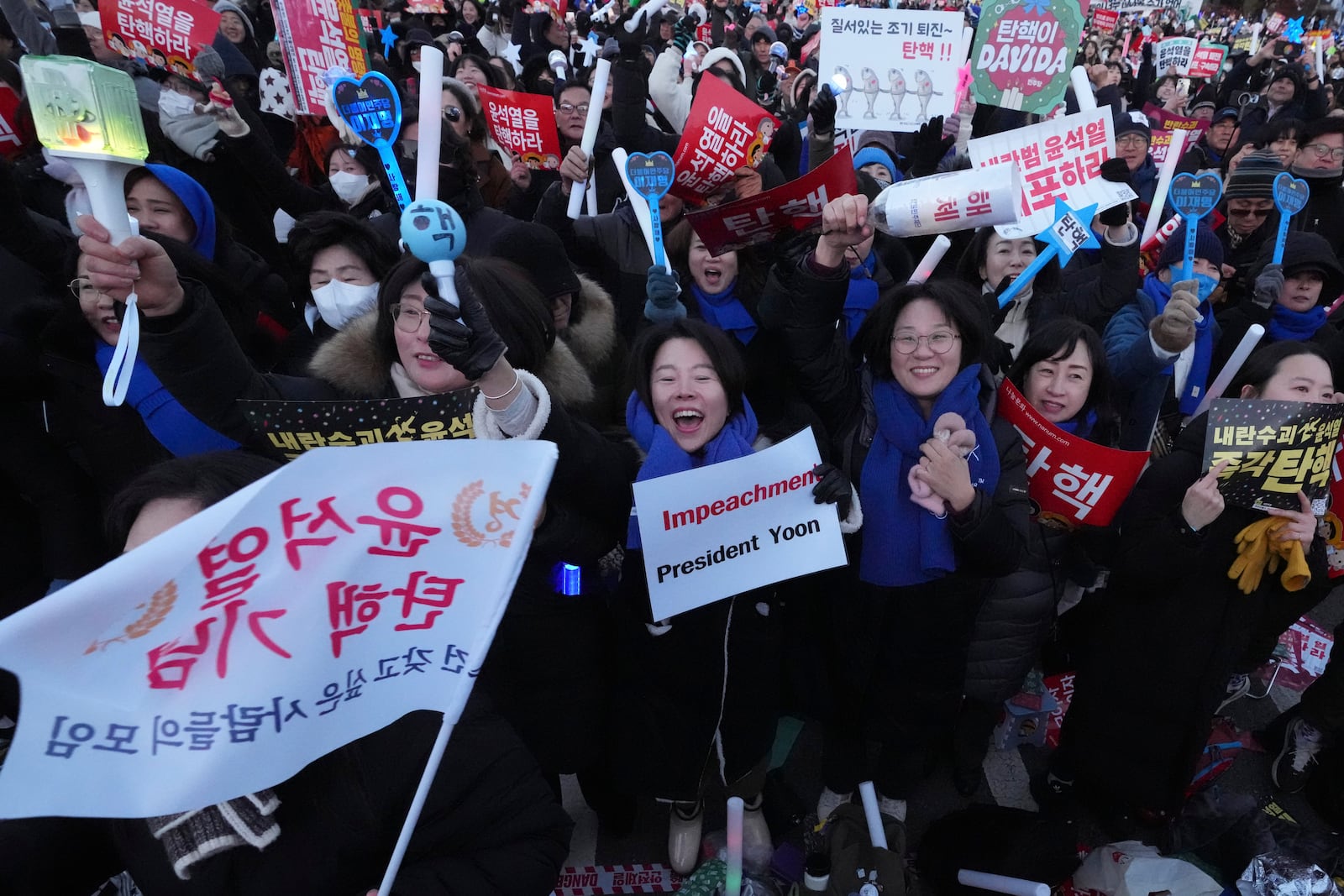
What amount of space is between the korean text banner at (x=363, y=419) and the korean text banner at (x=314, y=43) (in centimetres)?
307

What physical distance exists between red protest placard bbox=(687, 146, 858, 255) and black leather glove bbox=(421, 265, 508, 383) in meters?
1.02

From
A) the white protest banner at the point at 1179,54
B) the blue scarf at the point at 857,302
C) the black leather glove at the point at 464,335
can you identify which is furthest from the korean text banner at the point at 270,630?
the white protest banner at the point at 1179,54

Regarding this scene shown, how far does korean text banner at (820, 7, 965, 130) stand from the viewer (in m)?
4.56

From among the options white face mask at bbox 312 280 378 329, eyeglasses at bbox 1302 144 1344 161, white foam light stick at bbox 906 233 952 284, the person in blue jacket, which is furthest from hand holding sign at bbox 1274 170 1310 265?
white face mask at bbox 312 280 378 329

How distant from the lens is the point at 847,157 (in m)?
2.11

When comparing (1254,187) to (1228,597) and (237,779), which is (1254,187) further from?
(237,779)

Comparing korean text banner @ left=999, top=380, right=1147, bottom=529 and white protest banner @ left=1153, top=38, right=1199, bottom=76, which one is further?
white protest banner @ left=1153, top=38, right=1199, bottom=76

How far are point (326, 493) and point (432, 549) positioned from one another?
0.63 ft

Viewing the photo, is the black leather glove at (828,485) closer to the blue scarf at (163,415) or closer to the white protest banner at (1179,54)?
the blue scarf at (163,415)

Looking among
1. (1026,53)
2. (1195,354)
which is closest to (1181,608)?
(1195,354)

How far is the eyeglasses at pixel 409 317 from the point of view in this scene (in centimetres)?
195

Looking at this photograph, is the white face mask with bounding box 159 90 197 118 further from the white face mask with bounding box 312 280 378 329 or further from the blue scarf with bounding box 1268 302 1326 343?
the blue scarf with bounding box 1268 302 1326 343

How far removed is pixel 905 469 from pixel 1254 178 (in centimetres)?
410

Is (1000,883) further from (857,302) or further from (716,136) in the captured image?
(716,136)
